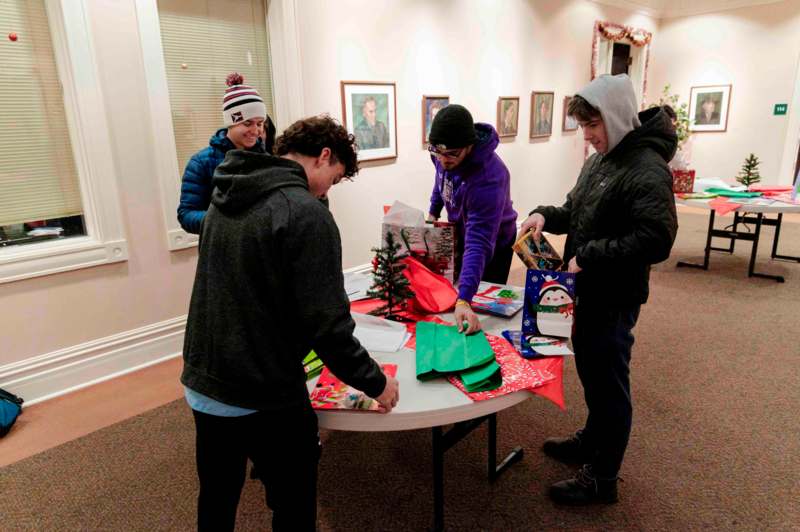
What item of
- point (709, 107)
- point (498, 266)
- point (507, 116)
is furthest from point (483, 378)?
point (709, 107)

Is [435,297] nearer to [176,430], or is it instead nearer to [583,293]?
[583,293]

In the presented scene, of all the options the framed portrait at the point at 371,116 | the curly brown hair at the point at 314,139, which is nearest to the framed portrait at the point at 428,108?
the framed portrait at the point at 371,116

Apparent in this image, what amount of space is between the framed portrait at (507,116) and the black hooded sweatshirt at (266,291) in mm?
4635

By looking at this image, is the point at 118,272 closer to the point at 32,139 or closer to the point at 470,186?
the point at 32,139

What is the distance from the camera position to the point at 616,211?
154cm

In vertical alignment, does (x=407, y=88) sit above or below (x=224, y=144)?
above

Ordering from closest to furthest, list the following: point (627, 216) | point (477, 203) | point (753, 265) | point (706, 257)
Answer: point (627, 216) → point (477, 203) → point (753, 265) → point (706, 257)

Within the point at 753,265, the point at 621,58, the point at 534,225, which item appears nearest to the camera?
the point at 534,225

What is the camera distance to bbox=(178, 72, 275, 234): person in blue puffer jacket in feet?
7.48

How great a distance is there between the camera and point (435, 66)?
4465 millimetres

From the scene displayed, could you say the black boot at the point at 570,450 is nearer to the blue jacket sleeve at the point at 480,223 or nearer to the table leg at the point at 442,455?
the table leg at the point at 442,455

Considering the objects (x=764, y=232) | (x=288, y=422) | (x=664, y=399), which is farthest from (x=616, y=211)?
(x=764, y=232)

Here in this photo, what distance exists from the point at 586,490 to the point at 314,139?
1.63 meters

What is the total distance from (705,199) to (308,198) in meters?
4.49
